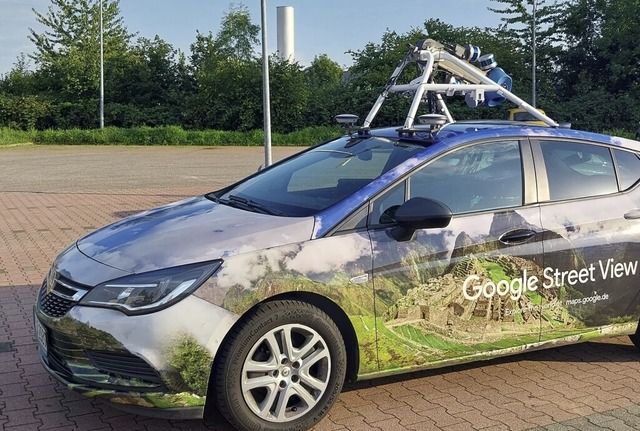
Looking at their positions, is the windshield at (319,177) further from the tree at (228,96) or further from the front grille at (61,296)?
the tree at (228,96)

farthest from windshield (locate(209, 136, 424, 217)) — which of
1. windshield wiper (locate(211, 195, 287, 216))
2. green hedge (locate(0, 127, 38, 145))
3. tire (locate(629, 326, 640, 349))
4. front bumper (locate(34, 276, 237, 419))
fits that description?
green hedge (locate(0, 127, 38, 145))

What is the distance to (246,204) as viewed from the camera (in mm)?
4367

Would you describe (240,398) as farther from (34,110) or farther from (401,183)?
(34,110)

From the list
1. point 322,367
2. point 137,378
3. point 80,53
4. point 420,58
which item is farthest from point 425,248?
point 80,53

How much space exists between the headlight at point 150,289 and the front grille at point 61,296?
88 millimetres

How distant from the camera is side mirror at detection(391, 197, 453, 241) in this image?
3.80 m

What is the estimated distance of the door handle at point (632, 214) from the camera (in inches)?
179

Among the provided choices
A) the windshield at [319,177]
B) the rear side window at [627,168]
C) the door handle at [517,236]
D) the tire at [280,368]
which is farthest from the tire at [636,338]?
the tire at [280,368]

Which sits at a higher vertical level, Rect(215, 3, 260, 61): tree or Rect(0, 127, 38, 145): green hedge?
Rect(215, 3, 260, 61): tree

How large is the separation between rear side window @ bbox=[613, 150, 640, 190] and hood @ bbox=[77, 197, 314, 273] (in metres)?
2.28

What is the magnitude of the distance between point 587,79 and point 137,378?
43697mm

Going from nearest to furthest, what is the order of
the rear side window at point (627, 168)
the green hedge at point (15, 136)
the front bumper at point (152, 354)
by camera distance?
the front bumper at point (152, 354) < the rear side window at point (627, 168) < the green hedge at point (15, 136)

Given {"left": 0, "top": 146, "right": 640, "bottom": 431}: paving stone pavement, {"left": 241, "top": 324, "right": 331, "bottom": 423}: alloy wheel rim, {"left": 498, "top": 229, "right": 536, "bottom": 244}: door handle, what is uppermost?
{"left": 498, "top": 229, "right": 536, "bottom": 244}: door handle

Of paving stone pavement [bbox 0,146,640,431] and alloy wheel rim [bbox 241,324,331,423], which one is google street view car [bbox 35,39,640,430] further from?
paving stone pavement [bbox 0,146,640,431]
